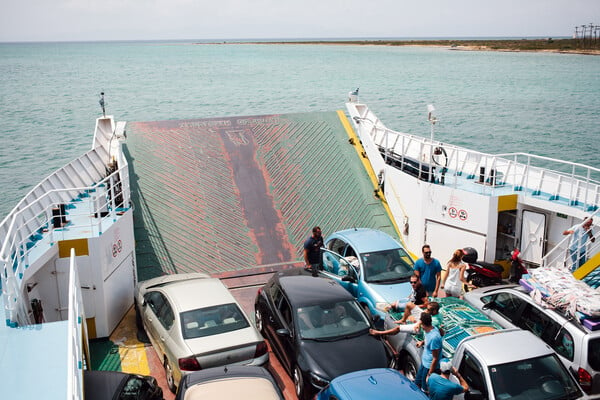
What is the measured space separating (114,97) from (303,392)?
7361 cm

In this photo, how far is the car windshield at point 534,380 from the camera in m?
7.06

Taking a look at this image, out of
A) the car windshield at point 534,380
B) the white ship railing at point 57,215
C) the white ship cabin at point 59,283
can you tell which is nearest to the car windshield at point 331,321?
the car windshield at point 534,380

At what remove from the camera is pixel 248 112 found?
59.1 meters

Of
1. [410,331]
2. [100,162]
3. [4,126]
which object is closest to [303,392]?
[410,331]

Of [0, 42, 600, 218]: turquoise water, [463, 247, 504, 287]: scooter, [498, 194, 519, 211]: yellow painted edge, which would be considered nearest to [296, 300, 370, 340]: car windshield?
[463, 247, 504, 287]: scooter

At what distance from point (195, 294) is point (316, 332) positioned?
2188mm

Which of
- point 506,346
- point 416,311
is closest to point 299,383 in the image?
point 416,311

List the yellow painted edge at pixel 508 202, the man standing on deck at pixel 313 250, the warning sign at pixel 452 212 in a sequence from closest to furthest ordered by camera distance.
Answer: the man standing on deck at pixel 313 250 < the yellow painted edge at pixel 508 202 < the warning sign at pixel 452 212

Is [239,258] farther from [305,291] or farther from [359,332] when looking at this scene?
[359,332]

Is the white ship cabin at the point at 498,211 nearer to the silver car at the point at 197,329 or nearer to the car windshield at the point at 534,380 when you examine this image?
the car windshield at the point at 534,380

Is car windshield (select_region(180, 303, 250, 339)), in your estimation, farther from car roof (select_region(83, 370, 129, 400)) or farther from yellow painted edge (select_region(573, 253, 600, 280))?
yellow painted edge (select_region(573, 253, 600, 280))

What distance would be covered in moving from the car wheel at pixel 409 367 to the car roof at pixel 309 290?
132cm

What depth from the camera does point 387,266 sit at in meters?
11.0

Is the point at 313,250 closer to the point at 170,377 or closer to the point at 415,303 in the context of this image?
the point at 415,303
